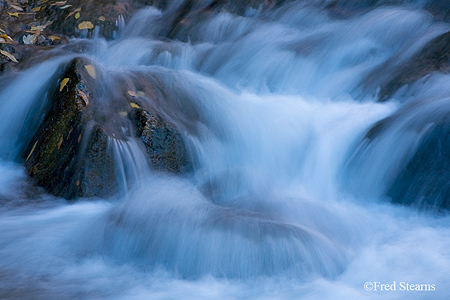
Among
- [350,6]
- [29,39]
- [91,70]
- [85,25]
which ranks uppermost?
[350,6]

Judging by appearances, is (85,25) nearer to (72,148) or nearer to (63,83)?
(63,83)

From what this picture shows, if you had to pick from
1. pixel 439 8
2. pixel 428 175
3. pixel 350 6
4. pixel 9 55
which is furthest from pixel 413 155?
pixel 9 55

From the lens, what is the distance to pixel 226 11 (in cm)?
670

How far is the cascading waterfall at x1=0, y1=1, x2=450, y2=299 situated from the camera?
302cm

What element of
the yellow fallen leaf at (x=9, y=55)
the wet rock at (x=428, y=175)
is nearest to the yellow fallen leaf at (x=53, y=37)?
the yellow fallen leaf at (x=9, y=55)

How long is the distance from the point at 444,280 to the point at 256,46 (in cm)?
391

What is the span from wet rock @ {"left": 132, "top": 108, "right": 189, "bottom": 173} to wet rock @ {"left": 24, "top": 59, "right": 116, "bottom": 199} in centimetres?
34

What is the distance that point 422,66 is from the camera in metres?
4.76

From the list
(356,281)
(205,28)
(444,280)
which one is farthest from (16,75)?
(444,280)

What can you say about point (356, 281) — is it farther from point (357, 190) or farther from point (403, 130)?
point (403, 130)

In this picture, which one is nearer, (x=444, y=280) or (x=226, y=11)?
(x=444, y=280)

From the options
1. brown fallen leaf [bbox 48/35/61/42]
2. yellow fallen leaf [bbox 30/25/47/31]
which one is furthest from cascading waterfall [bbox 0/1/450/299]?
yellow fallen leaf [bbox 30/25/47/31]

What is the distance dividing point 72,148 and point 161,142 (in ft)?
2.34

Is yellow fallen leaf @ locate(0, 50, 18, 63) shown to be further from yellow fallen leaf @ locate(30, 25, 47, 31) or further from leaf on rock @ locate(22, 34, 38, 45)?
yellow fallen leaf @ locate(30, 25, 47, 31)
